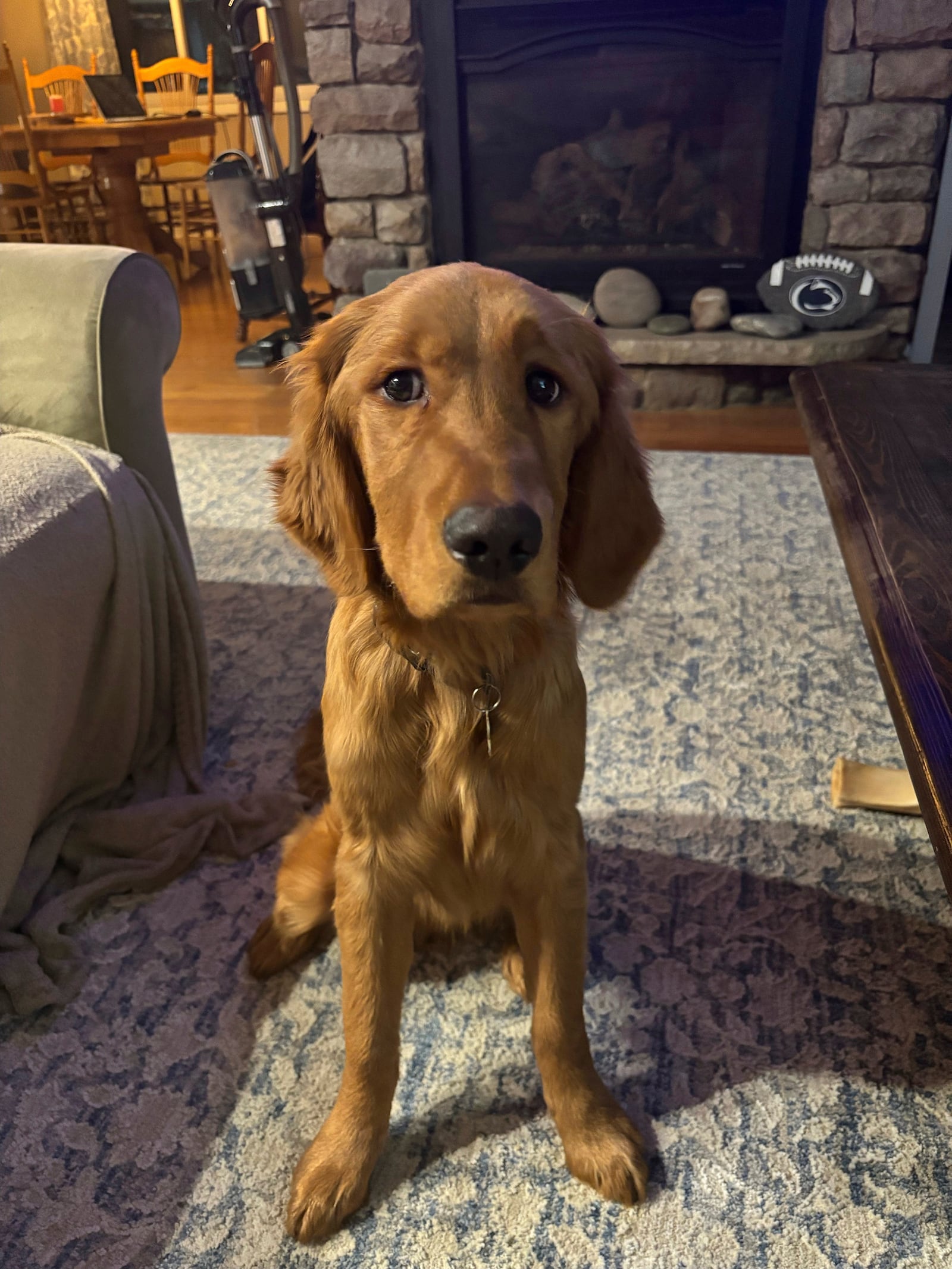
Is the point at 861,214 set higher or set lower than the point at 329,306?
higher

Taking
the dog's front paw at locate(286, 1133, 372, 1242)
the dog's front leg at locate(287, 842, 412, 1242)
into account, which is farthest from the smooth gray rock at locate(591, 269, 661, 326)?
the dog's front paw at locate(286, 1133, 372, 1242)

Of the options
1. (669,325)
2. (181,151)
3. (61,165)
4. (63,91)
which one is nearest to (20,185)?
(61,165)

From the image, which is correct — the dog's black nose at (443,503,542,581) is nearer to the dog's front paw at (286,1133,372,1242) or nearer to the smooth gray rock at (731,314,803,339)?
the dog's front paw at (286,1133,372,1242)

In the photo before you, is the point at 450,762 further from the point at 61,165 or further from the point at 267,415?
the point at 61,165

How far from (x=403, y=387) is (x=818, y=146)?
3568 mm

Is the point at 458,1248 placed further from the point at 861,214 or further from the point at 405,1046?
the point at 861,214

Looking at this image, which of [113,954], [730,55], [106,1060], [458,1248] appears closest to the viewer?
[458,1248]

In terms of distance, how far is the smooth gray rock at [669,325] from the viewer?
3.94 m

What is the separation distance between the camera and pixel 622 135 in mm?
4082

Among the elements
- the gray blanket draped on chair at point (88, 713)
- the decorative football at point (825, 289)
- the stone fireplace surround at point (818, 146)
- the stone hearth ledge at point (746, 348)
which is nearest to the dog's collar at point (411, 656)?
the gray blanket draped on chair at point (88, 713)

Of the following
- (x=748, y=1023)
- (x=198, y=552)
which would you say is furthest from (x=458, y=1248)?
(x=198, y=552)

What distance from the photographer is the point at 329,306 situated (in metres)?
4.99

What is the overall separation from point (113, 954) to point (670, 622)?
4.90 ft

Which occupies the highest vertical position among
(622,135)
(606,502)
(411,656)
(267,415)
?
(622,135)
